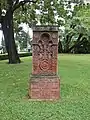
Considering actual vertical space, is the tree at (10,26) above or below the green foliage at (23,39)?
above

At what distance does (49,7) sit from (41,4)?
771 millimetres

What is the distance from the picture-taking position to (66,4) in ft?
63.5

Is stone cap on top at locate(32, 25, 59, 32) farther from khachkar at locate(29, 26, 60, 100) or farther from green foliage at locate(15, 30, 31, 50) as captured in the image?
green foliage at locate(15, 30, 31, 50)

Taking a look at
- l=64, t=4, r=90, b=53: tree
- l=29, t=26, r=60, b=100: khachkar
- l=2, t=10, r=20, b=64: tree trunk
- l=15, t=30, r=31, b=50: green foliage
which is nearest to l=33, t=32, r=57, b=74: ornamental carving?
l=29, t=26, r=60, b=100: khachkar

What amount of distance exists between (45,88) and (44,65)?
0.55 metres

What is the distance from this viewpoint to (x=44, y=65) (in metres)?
7.88

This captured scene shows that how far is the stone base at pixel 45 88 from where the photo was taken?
25.5ft

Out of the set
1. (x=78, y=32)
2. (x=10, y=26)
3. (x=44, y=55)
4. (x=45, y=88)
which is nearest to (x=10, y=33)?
(x=10, y=26)

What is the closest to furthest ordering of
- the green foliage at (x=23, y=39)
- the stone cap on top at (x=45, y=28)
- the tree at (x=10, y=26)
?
the stone cap on top at (x=45, y=28)
the tree at (x=10, y=26)
the green foliage at (x=23, y=39)

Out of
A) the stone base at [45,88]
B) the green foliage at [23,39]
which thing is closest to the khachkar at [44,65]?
the stone base at [45,88]

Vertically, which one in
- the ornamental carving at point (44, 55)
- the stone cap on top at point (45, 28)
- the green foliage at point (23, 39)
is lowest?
the green foliage at point (23, 39)

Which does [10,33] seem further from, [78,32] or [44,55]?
[78,32]

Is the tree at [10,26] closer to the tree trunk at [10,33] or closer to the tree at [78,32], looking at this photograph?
the tree trunk at [10,33]

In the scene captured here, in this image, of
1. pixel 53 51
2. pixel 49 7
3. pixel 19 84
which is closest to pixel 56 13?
pixel 49 7
